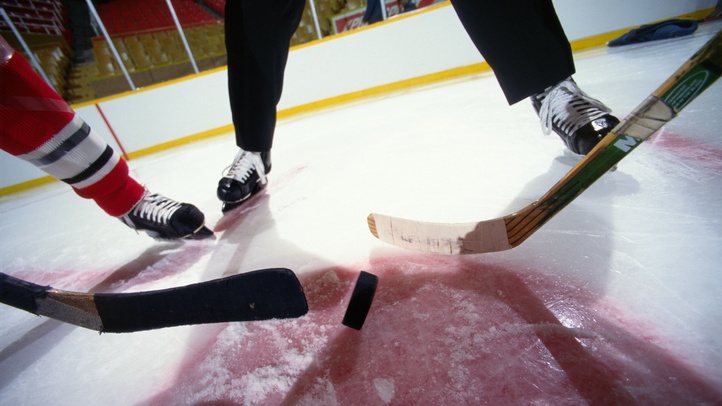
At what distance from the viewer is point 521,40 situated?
644 millimetres

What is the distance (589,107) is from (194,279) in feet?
3.24

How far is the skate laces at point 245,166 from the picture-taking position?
996 millimetres

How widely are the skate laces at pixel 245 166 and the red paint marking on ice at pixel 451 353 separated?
0.60 metres

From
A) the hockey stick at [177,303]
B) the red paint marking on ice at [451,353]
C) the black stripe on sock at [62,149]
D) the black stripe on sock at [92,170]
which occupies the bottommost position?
the red paint marking on ice at [451,353]

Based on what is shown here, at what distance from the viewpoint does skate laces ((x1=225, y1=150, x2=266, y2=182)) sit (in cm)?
100

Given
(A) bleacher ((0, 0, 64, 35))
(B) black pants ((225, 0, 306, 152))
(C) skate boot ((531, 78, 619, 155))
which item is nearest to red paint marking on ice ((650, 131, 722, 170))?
(C) skate boot ((531, 78, 619, 155))

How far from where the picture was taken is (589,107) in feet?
2.30

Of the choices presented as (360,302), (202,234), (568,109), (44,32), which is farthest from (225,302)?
(44,32)

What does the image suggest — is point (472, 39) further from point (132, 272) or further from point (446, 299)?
point (132, 272)

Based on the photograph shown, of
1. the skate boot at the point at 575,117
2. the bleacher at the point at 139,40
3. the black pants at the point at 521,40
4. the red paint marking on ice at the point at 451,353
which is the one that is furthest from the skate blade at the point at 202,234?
the bleacher at the point at 139,40

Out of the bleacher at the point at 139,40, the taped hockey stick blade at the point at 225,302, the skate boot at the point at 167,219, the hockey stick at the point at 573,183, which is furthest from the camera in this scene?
the bleacher at the point at 139,40

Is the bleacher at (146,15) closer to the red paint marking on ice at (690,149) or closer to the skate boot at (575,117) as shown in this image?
the skate boot at (575,117)

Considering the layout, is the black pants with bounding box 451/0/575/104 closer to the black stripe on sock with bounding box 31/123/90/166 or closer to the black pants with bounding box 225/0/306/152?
the black pants with bounding box 225/0/306/152

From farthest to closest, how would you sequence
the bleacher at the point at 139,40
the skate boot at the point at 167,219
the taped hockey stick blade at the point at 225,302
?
the bleacher at the point at 139,40, the skate boot at the point at 167,219, the taped hockey stick blade at the point at 225,302
